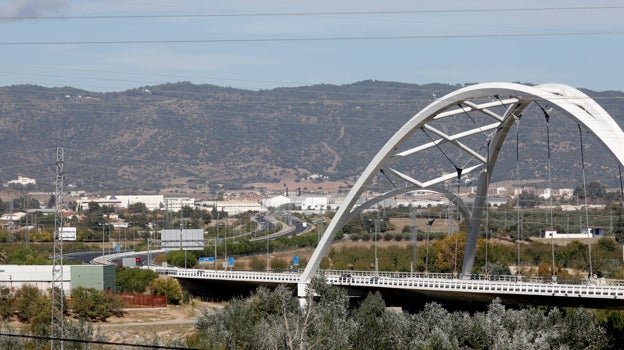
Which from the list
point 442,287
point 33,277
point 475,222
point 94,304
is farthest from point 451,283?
point 33,277

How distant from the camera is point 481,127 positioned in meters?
81.9

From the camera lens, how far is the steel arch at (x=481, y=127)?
70.2 m

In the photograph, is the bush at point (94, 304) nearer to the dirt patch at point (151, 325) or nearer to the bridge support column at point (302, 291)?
the dirt patch at point (151, 325)

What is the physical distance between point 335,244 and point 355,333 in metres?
100

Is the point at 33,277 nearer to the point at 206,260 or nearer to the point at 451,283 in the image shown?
the point at 451,283

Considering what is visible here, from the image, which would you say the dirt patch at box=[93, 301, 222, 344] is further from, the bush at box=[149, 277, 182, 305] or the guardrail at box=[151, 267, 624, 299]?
the guardrail at box=[151, 267, 624, 299]

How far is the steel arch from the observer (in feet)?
230

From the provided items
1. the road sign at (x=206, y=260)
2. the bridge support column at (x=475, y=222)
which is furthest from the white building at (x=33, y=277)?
the road sign at (x=206, y=260)

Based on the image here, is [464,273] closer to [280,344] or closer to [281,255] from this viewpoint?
[280,344]

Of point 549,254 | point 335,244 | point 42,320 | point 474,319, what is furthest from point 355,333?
point 335,244

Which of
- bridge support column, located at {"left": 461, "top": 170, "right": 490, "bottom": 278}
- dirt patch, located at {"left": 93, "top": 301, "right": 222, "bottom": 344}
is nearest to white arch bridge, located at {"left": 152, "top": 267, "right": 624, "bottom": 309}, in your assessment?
bridge support column, located at {"left": 461, "top": 170, "right": 490, "bottom": 278}

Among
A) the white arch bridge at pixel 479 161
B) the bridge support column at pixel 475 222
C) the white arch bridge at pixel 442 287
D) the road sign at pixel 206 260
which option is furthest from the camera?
the road sign at pixel 206 260

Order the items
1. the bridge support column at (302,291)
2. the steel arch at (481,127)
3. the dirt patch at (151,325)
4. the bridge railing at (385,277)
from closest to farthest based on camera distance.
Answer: the steel arch at (481,127), the dirt patch at (151,325), the bridge railing at (385,277), the bridge support column at (302,291)

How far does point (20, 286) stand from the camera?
93000mm
